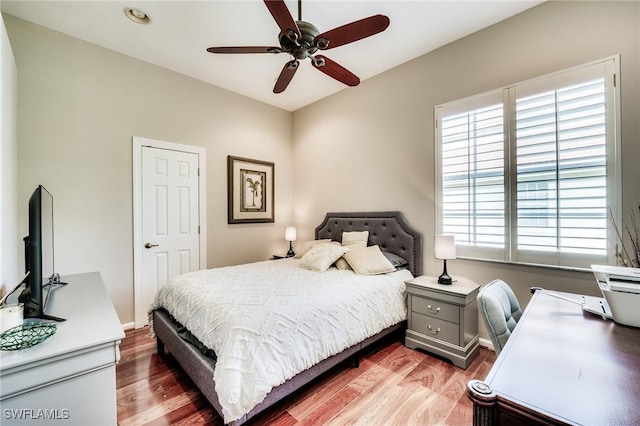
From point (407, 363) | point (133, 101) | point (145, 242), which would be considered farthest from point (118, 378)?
point (133, 101)

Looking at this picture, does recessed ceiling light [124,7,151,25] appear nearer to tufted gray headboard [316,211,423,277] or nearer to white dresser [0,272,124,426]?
white dresser [0,272,124,426]

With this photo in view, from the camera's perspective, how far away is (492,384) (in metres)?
0.78

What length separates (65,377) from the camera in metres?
1.00

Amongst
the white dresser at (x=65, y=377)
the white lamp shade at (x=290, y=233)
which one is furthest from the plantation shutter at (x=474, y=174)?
the white dresser at (x=65, y=377)

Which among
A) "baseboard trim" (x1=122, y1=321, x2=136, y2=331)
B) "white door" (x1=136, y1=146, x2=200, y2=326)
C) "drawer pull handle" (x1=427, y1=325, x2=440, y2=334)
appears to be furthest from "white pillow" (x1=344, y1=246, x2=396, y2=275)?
"baseboard trim" (x1=122, y1=321, x2=136, y2=331)

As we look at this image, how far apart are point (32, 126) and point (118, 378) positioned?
239 centimetres

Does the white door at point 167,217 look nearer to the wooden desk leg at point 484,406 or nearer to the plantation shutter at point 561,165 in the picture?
the wooden desk leg at point 484,406

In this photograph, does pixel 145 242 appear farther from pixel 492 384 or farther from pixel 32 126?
pixel 492 384

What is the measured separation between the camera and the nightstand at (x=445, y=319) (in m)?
2.27

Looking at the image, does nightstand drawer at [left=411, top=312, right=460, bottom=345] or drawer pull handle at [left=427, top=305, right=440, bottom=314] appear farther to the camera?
drawer pull handle at [left=427, top=305, right=440, bottom=314]

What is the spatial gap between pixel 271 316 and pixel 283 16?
5.91ft

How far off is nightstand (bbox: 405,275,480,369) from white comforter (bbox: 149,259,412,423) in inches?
6.3

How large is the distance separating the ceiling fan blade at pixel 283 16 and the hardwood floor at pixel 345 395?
244cm

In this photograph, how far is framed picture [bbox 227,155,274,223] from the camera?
3865mm
